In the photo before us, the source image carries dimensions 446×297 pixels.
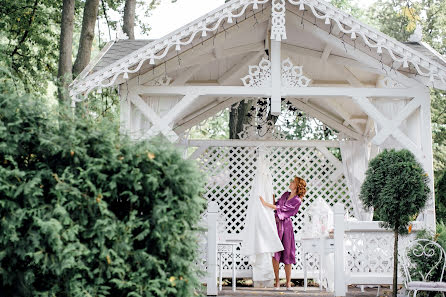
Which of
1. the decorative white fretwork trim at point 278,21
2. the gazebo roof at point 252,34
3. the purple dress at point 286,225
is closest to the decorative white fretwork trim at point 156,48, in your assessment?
the gazebo roof at point 252,34

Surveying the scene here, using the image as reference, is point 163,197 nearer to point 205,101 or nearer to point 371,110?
point 371,110

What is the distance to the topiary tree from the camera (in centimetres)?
798

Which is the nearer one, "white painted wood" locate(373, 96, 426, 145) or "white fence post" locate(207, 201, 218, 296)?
"white fence post" locate(207, 201, 218, 296)

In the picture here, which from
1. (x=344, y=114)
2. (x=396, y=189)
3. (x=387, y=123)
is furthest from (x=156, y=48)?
(x=344, y=114)

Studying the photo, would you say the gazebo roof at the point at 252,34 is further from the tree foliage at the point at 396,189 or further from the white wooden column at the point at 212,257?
the white wooden column at the point at 212,257

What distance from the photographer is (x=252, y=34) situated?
1028 centimetres

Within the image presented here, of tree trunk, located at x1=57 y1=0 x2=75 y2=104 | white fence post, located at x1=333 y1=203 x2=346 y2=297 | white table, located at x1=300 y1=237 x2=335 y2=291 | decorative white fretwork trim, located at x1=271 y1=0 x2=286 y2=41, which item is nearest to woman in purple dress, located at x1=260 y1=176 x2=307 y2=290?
white table, located at x1=300 y1=237 x2=335 y2=291

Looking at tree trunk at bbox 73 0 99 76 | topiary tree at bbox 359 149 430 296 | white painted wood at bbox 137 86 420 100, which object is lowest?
topiary tree at bbox 359 149 430 296

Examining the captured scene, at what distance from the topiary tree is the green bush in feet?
10.5

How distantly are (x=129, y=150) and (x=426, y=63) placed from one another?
195 inches

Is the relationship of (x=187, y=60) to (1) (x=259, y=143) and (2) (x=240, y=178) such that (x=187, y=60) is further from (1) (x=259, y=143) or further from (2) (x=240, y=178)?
(2) (x=240, y=178)

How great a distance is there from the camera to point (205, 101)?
38.6 ft

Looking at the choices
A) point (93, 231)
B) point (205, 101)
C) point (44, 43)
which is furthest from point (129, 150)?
point (44, 43)

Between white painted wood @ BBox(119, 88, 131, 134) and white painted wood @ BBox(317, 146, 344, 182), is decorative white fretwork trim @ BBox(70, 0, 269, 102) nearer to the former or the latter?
white painted wood @ BBox(119, 88, 131, 134)
